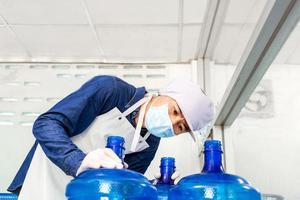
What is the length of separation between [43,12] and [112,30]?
39cm

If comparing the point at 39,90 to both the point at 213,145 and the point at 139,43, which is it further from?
the point at 213,145

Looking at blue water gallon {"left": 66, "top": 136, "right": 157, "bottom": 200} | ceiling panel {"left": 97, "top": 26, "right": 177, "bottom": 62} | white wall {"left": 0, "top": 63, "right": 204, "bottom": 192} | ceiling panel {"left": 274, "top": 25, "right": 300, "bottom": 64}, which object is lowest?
blue water gallon {"left": 66, "top": 136, "right": 157, "bottom": 200}

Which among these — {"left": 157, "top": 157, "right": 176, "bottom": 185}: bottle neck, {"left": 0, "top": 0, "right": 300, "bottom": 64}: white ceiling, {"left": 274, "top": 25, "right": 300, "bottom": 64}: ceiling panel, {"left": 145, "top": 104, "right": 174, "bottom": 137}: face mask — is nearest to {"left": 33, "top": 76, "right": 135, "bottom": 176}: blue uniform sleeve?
{"left": 145, "top": 104, "right": 174, "bottom": 137}: face mask

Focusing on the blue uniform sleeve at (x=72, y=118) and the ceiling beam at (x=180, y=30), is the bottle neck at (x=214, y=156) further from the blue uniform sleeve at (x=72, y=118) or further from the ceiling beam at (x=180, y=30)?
the ceiling beam at (x=180, y=30)

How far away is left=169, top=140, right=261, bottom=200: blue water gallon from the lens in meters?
0.82

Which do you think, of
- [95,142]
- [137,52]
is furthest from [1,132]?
[95,142]

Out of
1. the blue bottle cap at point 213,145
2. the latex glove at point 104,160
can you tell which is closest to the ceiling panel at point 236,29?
the blue bottle cap at point 213,145

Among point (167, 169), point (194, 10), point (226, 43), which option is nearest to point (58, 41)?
point (194, 10)

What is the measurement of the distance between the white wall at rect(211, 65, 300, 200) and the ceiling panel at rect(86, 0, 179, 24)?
0.73m

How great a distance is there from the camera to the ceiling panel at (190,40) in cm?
215

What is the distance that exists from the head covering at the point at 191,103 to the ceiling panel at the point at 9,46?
1.32 metres

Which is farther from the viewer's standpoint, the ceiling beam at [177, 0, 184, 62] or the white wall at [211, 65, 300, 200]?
the ceiling beam at [177, 0, 184, 62]

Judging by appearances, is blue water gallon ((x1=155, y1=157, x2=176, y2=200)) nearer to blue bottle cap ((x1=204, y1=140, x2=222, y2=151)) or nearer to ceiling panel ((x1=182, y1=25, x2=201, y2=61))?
blue bottle cap ((x1=204, y1=140, x2=222, y2=151))

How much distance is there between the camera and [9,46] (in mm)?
2371
